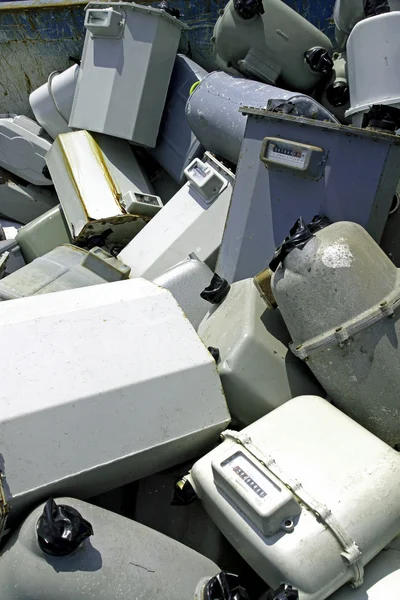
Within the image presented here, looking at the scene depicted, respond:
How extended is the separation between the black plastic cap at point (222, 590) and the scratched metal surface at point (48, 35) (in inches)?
129

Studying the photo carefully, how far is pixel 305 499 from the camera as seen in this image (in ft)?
4.58

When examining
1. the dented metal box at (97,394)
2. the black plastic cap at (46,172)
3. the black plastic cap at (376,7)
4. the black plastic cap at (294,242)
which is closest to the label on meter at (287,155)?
the black plastic cap at (294,242)

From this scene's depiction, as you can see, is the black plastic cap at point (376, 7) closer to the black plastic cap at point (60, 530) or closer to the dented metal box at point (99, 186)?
the dented metal box at point (99, 186)

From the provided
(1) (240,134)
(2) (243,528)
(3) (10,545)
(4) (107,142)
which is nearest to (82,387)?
(3) (10,545)

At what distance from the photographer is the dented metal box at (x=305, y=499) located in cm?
134

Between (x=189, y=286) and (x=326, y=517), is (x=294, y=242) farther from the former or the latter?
(x=326, y=517)

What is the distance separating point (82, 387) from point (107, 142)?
210 centimetres

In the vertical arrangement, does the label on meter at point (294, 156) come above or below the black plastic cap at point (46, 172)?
above

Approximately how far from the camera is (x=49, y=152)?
10.8 feet

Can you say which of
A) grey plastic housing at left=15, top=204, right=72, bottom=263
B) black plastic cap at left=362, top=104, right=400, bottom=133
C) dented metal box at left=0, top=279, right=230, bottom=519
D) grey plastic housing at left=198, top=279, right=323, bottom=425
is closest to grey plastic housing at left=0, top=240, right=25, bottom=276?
grey plastic housing at left=15, top=204, right=72, bottom=263

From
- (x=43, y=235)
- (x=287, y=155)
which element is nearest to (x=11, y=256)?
(x=43, y=235)

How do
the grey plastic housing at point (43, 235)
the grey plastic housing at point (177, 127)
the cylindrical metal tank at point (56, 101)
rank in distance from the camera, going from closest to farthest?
the grey plastic housing at point (43, 235)
the grey plastic housing at point (177, 127)
the cylindrical metal tank at point (56, 101)

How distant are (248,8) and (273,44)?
0.70ft

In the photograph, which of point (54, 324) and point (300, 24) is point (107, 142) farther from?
point (54, 324)
